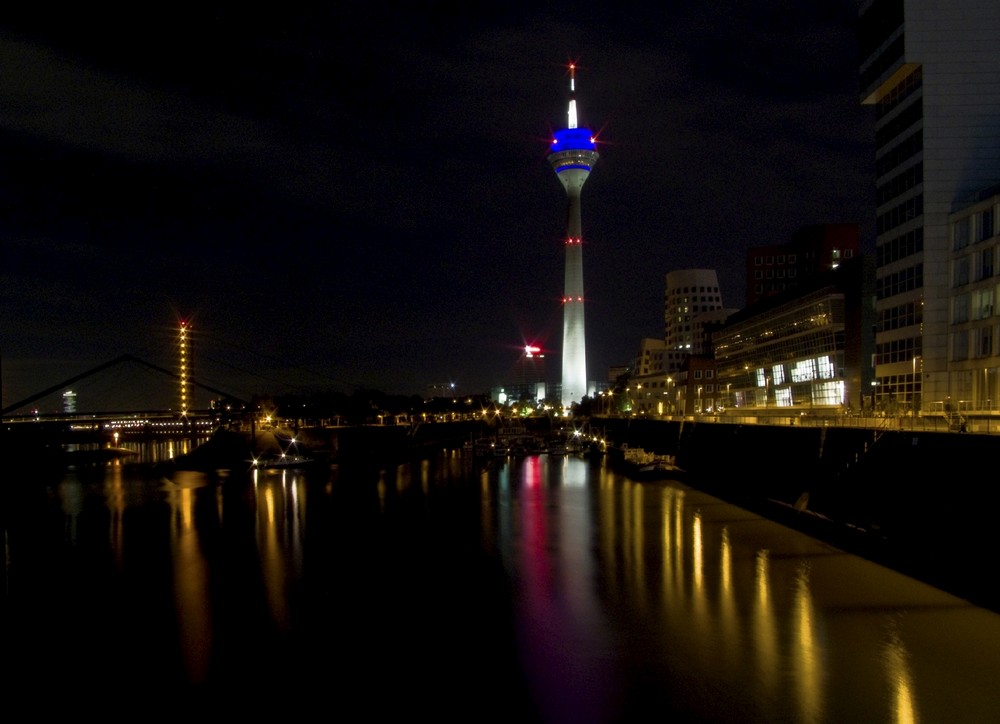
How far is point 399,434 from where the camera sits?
63.9m

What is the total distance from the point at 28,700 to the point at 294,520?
1459cm

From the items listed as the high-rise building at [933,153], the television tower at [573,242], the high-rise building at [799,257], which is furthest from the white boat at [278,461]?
the television tower at [573,242]

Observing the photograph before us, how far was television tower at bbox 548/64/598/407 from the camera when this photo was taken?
355 ft

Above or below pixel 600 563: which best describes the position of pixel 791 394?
above

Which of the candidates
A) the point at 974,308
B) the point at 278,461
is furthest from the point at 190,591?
the point at 278,461

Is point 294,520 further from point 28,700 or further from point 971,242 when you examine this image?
point 971,242

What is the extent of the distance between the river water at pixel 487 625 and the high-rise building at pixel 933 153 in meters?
7.68

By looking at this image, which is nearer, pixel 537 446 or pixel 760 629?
pixel 760 629

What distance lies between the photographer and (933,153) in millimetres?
25594

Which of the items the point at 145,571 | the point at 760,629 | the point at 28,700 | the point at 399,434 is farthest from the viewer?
the point at 399,434

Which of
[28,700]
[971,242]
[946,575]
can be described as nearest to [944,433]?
[946,575]

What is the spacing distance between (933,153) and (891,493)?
13156 mm

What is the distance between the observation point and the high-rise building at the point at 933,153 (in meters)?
25.1

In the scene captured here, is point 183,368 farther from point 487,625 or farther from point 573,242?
point 487,625
